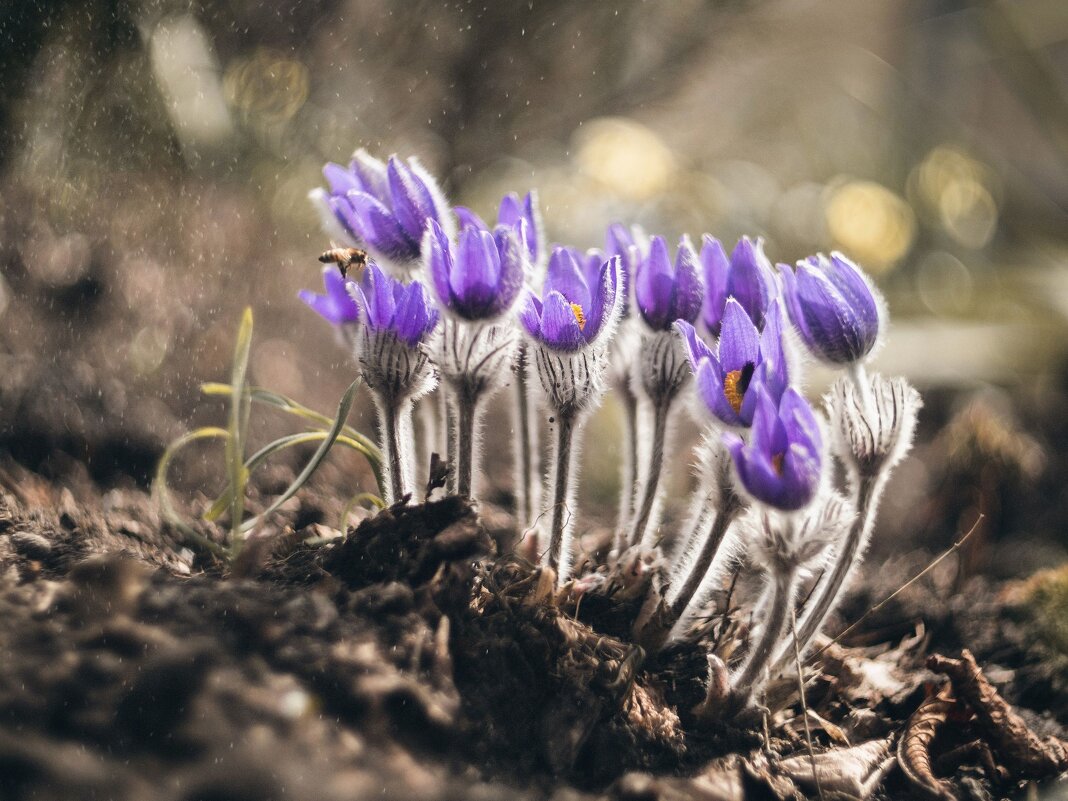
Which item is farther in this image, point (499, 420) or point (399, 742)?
point (499, 420)

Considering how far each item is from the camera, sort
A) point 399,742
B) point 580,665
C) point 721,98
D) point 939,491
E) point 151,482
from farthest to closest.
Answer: point 721,98
point 939,491
point 151,482
point 580,665
point 399,742

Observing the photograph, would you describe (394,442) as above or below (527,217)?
below

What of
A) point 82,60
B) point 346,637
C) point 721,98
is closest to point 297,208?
point 82,60

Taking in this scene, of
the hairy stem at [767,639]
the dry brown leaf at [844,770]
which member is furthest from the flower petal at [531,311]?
the dry brown leaf at [844,770]

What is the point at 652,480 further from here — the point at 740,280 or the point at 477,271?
the point at 477,271

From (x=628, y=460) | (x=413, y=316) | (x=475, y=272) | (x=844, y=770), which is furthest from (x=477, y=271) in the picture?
(x=844, y=770)

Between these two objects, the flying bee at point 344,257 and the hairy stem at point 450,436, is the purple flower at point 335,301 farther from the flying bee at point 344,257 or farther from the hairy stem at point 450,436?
the hairy stem at point 450,436

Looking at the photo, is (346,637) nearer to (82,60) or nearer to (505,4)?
(82,60)
